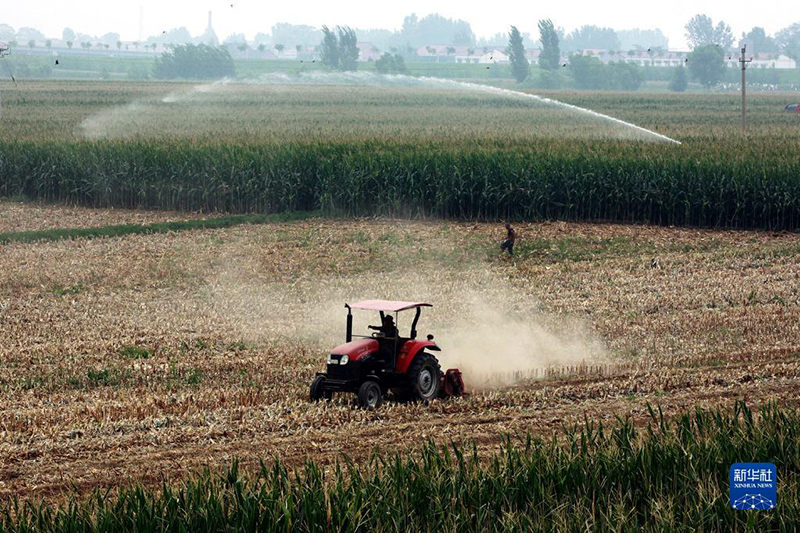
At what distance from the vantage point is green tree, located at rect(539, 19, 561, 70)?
501ft

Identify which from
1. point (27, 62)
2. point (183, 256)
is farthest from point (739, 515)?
point (27, 62)

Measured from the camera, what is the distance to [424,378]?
49.8 ft

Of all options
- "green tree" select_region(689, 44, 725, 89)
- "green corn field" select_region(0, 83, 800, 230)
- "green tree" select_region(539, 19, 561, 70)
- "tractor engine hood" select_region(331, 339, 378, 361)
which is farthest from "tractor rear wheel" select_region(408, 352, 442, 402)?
"green tree" select_region(689, 44, 725, 89)

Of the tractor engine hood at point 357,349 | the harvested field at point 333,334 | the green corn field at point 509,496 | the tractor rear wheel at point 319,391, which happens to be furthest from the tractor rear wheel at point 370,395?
the green corn field at point 509,496

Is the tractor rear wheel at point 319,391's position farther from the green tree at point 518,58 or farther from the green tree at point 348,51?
the green tree at point 518,58

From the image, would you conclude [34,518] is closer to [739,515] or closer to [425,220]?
[739,515]

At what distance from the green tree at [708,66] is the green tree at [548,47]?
2719 cm

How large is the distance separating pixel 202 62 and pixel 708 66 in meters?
86.0

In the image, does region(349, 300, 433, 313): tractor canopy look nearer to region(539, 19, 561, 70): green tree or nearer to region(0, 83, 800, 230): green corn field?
region(0, 83, 800, 230): green corn field

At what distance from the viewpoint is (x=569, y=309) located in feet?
73.3

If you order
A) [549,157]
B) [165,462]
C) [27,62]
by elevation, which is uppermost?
[27,62]

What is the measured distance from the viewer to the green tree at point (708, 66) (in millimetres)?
166875

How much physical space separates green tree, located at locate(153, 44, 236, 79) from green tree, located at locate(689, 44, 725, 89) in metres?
80.8

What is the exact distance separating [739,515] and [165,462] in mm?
6681
